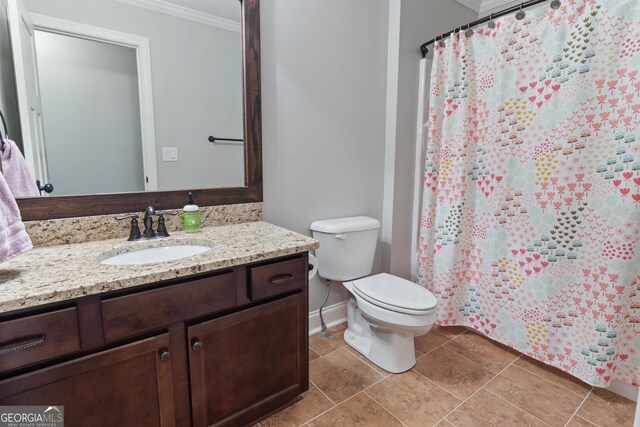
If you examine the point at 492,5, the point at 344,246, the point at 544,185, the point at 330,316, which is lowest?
the point at 330,316

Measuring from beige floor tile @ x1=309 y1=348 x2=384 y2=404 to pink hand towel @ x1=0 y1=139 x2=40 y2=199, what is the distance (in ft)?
5.05

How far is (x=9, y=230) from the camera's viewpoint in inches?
38.4

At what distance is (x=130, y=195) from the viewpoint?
1.43 meters

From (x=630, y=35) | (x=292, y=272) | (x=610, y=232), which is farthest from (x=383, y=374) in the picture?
(x=630, y=35)

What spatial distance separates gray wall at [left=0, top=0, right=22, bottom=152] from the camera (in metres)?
1.20

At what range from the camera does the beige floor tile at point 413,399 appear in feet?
4.83

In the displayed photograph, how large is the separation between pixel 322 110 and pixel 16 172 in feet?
4.80

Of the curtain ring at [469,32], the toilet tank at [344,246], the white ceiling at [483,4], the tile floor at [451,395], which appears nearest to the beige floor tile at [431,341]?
the tile floor at [451,395]

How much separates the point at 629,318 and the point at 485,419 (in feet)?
2.70

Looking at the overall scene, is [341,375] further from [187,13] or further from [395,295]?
[187,13]

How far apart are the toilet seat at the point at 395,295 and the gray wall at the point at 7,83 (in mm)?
1694

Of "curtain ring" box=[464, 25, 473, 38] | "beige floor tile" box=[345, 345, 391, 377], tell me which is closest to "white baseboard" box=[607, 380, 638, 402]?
"beige floor tile" box=[345, 345, 391, 377]

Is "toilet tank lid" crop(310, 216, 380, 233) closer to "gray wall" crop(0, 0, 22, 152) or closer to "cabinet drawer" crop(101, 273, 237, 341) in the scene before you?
"cabinet drawer" crop(101, 273, 237, 341)

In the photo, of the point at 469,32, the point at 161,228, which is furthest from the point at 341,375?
the point at 469,32
